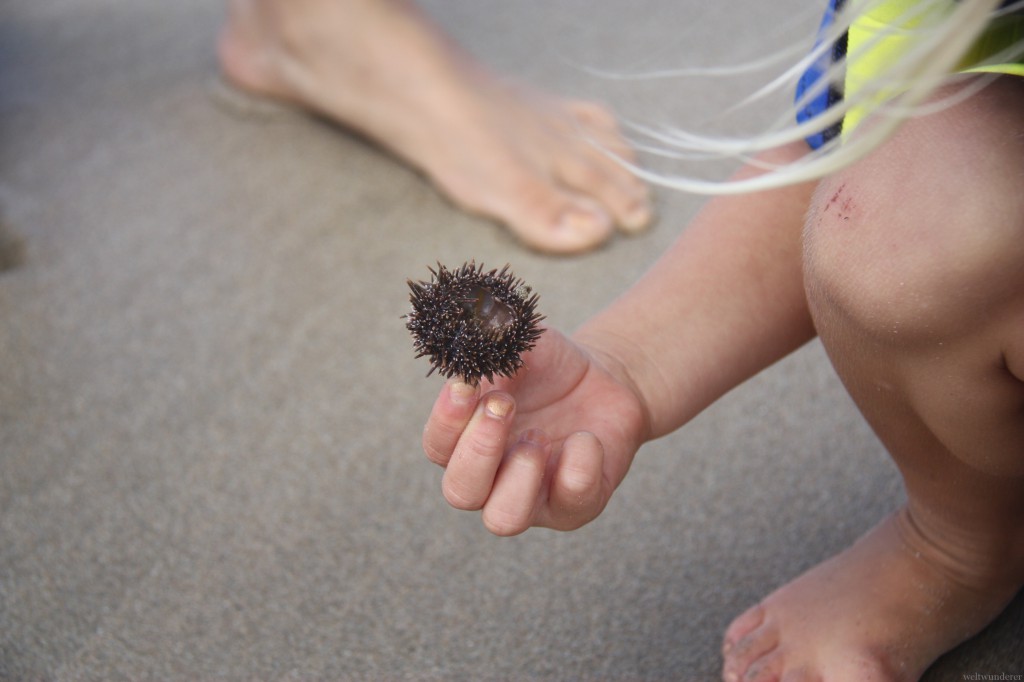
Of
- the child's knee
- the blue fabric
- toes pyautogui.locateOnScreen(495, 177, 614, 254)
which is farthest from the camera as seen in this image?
toes pyautogui.locateOnScreen(495, 177, 614, 254)

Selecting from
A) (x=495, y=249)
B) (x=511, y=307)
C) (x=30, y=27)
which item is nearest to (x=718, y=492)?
(x=511, y=307)

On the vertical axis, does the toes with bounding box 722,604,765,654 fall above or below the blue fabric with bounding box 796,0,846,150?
below

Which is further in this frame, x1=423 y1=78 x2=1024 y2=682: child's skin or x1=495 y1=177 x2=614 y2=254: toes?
x1=495 y1=177 x2=614 y2=254: toes

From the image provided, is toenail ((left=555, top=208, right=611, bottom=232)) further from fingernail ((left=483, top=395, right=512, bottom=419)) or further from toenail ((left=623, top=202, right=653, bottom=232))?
fingernail ((left=483, top=395, right=512, bottom=419))

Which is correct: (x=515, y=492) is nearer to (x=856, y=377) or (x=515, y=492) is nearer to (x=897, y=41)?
(x=856, y=377)

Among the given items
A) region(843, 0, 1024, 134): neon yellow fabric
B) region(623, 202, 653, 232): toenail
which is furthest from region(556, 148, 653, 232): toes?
region(843, 0, 1024, 134): neon yellow fabric

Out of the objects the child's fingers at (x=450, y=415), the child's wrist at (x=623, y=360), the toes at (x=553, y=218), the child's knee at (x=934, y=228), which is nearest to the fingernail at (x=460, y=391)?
the child's fingers at (x=450, y=415)

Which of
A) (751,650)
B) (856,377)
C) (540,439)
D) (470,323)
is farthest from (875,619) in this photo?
(470,323)
